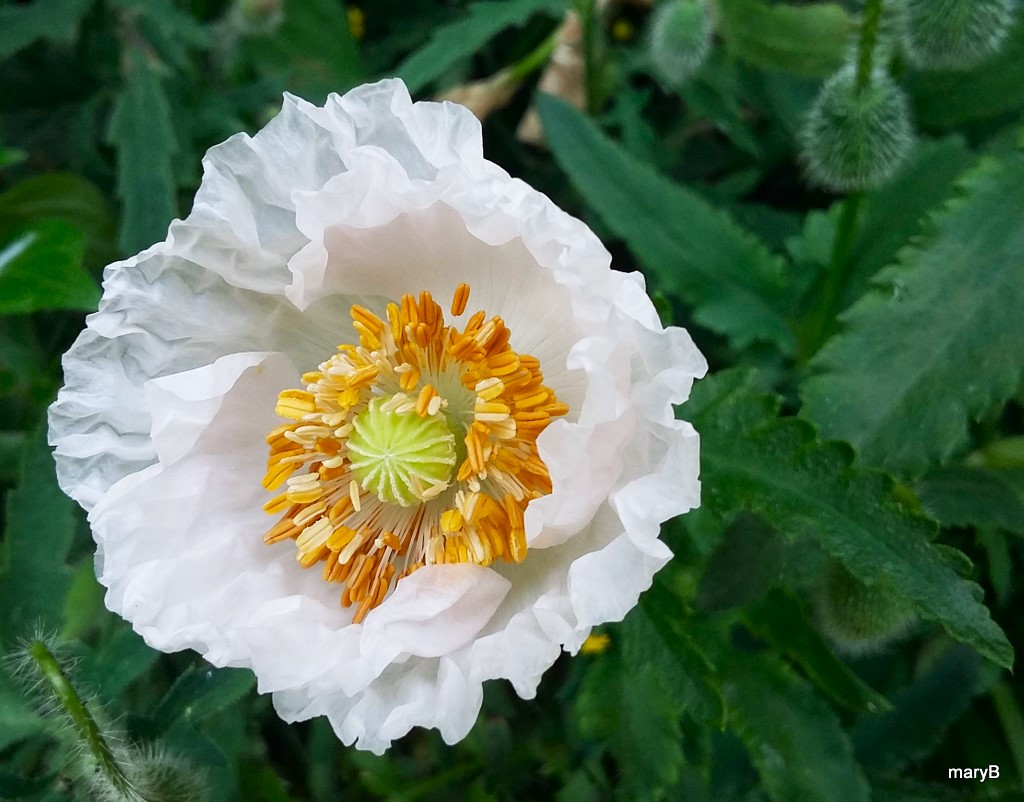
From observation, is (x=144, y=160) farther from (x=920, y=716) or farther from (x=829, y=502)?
(x=920, y=716)

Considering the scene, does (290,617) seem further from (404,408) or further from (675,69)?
(675,69)

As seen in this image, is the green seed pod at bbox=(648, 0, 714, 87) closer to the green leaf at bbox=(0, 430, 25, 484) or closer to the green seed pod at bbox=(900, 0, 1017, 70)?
the green seed pod at bbox=(900, 0, 1017, 70)

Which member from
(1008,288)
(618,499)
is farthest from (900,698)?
(618,499)

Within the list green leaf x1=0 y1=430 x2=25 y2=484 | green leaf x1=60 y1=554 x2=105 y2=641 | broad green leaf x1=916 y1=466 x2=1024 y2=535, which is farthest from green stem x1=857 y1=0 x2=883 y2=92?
green leaf x1=0 y1=430 x2=25 y2=484

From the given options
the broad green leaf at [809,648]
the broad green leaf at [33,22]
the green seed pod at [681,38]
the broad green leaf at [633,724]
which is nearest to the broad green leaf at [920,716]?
the broad green leaf at [809,648]

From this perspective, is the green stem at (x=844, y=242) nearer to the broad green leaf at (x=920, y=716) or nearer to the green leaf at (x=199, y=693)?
the broad green leaf at (x=920, y=716)

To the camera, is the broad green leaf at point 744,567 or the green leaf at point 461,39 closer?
the broad green leaf at point 744,567
